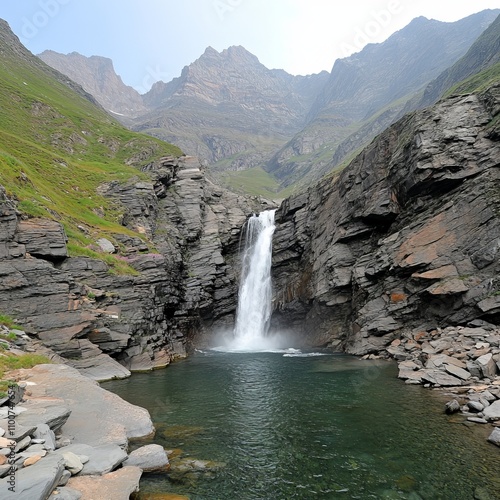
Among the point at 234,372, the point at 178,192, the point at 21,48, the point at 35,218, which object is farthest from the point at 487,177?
the point at 21,48

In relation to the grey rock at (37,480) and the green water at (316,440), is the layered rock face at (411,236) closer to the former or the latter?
the green water at (316,440)

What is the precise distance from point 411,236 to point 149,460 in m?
33.7

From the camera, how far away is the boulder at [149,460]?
1146 centimetres

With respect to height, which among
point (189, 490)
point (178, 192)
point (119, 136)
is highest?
point (119, 136)

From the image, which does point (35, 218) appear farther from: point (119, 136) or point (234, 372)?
point (119, 136)

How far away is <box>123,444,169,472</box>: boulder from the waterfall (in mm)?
40455

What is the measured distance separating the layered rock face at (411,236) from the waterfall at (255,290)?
6.33m

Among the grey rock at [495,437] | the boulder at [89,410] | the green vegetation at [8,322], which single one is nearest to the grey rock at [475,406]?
the grey rock at [495,437]

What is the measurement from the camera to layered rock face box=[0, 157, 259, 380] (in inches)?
1120

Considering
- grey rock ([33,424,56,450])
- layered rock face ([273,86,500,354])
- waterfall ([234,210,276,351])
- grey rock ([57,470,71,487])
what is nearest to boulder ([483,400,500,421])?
layered rock face ([273,86,500,354])

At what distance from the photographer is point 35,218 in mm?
32750

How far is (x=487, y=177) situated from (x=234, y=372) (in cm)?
2997

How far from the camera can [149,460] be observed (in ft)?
38.4

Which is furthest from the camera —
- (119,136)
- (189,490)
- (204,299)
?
(119,136)
